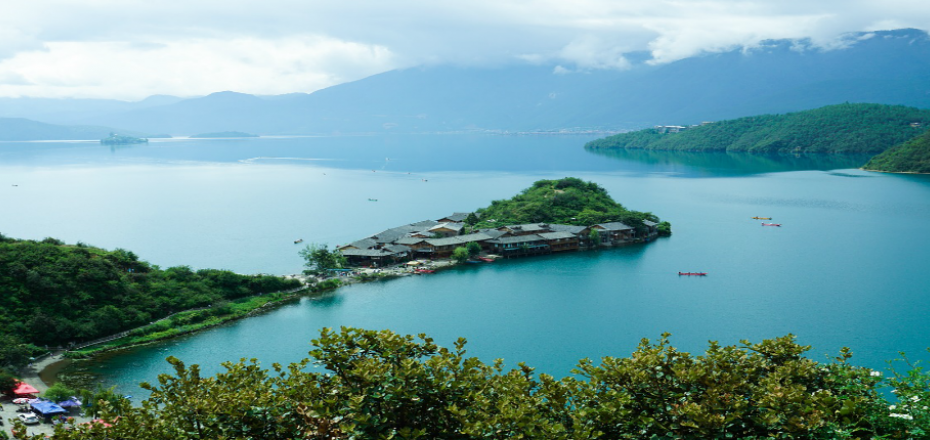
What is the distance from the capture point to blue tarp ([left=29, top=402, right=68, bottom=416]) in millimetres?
8188

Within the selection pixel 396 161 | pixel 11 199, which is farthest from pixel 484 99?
pixel 11 199

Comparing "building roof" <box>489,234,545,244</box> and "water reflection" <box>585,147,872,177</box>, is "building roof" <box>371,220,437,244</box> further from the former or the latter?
"water reflection" <box>585,147,872,177</box>

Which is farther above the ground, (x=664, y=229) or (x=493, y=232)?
(x=493, y=232)

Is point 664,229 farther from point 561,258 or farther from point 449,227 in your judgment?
point 449,227

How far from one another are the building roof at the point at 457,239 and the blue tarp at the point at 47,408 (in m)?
10.6

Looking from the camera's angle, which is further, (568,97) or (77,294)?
(568,97)

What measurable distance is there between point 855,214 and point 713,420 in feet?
78.5

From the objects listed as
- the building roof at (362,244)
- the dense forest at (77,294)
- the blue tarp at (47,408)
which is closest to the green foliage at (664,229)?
the building roof at (362,244)

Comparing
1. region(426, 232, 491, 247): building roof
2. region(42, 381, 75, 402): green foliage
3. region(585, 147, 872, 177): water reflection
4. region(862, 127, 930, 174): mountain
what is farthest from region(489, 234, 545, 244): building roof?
region(862, 127, 930, 174): mountain

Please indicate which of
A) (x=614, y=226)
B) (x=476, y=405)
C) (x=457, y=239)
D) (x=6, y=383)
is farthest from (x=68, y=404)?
(x=614, y=226)

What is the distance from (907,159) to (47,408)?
1635 inches

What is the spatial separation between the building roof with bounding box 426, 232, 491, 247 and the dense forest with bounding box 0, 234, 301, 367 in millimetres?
6169

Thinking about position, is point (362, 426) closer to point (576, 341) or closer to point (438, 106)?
point (576, 341)

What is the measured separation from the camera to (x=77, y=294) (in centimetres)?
1145
